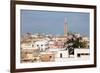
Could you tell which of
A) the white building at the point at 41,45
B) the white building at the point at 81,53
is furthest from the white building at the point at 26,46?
the white building at the point at 81,53

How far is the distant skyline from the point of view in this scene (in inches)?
75.2

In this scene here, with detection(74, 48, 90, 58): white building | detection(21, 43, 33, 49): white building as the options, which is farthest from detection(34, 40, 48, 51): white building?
detection(74, 48, 90, 58): white building

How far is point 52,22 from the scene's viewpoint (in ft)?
6.58

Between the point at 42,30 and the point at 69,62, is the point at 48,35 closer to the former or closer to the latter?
the point at 42,30

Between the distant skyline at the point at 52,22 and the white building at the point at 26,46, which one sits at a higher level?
the distant skyline at the point at 52,22

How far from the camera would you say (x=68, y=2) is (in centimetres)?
204

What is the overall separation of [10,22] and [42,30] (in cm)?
35

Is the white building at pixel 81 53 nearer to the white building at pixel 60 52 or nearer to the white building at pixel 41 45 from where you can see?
the white building at pixel 60 52

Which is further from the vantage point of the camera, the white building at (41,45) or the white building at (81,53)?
the white building at (81,53)

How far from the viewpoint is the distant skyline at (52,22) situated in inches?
75.2

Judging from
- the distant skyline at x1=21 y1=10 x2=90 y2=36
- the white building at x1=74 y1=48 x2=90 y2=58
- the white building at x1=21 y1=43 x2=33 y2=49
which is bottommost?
the white building at x1=74 y1=48 x2=90 y2=58

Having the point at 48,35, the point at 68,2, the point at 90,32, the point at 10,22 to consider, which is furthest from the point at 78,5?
the point at 10,22

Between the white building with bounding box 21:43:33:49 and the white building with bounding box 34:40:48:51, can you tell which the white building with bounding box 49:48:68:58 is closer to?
the white building with bounding box 34:40:48:51

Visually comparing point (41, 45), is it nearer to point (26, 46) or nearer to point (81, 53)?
point (26, 46)
